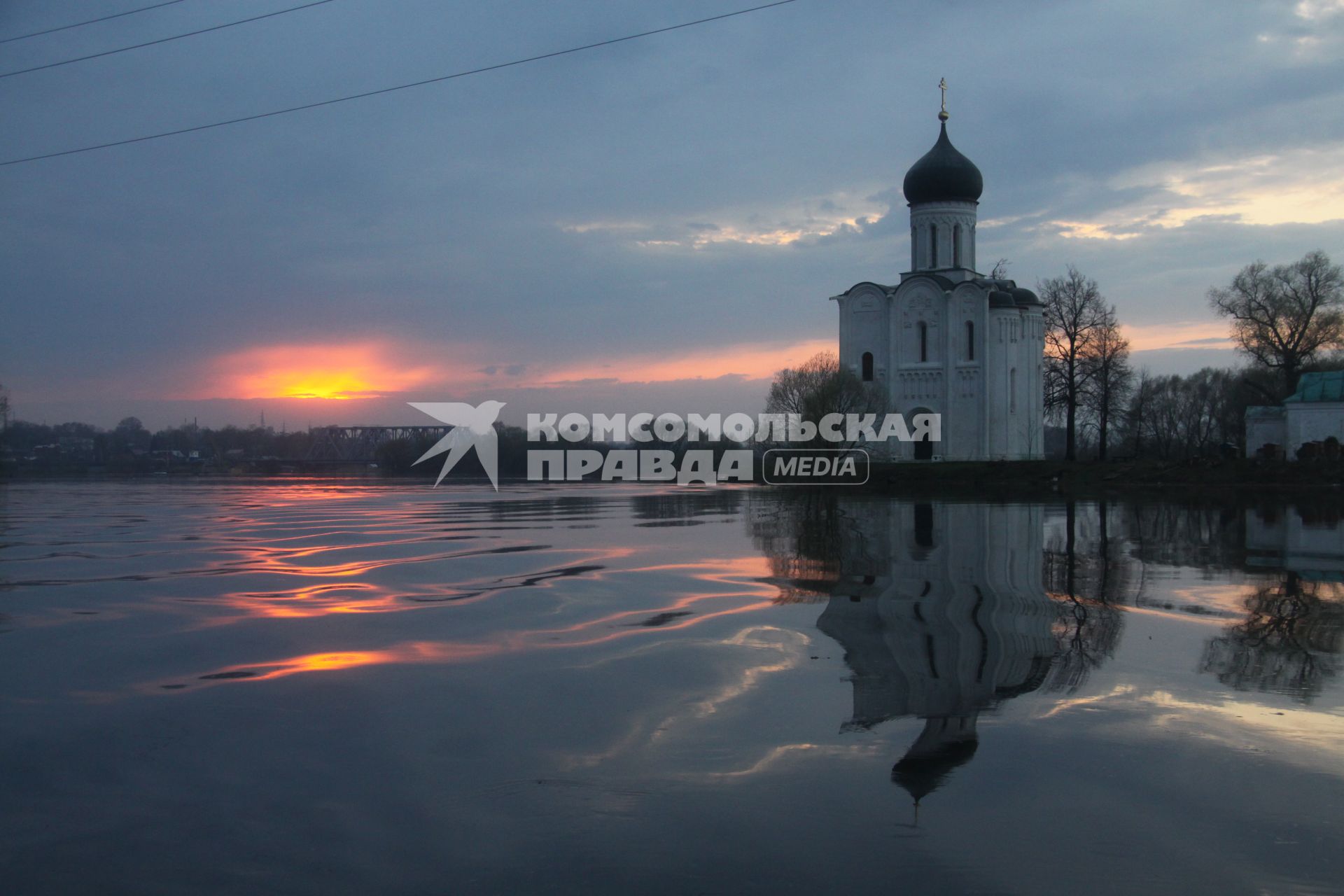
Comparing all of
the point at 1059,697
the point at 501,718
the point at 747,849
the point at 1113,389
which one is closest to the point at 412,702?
the point at 501,718

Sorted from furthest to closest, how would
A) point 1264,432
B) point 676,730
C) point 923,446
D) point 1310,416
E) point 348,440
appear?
point 348,440, point 923,446, point 1264,432, point 1310,416, point 676,730

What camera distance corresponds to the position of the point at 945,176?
1939 inches

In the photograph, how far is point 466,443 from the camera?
319 feet

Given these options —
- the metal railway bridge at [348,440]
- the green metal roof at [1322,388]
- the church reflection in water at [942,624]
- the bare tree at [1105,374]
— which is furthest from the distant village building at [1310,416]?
the metal railway bridge at [348,440]

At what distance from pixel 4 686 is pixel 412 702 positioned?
3.15 m

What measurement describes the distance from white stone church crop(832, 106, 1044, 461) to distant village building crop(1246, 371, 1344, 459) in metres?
11.4

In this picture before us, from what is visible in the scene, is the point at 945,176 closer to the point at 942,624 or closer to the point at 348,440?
the point at 942,624

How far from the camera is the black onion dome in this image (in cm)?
4925

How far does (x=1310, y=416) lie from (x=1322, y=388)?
1.67 metres

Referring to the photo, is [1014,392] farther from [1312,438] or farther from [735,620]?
[735,620]

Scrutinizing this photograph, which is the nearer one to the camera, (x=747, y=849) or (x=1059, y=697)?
(x=747, y=849)
